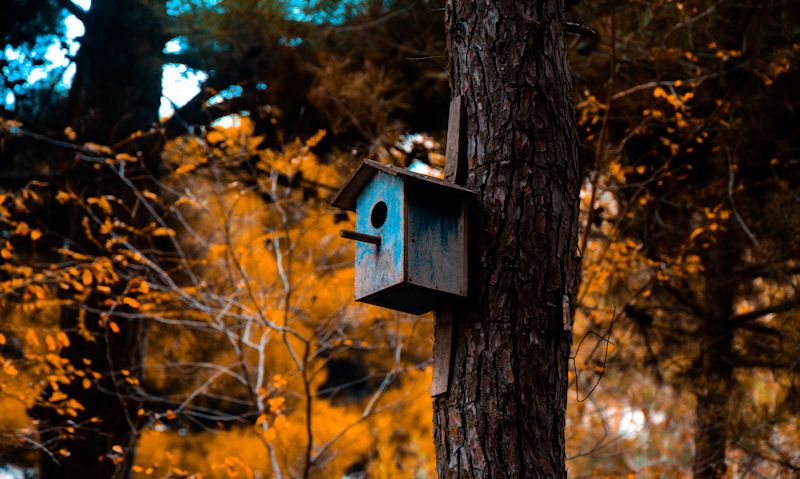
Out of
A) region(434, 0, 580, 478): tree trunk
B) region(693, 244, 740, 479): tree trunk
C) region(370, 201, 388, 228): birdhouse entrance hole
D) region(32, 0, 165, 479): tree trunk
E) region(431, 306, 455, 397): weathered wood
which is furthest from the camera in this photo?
region(32, 0, 165, 479): tree trunk

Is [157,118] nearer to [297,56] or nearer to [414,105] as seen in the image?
[297,56]

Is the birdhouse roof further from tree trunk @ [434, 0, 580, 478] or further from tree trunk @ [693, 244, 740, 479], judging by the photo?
tree trunk @ [693, 244, 740, 479]

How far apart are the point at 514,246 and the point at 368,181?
0.63 metres

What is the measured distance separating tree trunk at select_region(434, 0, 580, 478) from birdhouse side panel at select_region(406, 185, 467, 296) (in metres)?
0.05

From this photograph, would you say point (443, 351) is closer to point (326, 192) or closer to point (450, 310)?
point (450, 310)

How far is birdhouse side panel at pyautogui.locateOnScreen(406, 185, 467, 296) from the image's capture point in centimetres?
233

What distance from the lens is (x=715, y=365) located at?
5.16m

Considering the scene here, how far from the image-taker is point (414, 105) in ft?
19.1

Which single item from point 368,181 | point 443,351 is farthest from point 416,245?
point 368,181

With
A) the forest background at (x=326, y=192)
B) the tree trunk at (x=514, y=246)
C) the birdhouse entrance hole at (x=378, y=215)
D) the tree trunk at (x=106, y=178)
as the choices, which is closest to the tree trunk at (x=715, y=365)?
the forest background at (x=326, y=192)

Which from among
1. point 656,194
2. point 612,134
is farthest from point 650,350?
point 612,134

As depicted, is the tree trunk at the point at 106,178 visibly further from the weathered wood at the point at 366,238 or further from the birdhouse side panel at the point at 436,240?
the birdhouse side panel at the point at 436,240

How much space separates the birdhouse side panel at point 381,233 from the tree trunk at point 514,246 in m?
0.22

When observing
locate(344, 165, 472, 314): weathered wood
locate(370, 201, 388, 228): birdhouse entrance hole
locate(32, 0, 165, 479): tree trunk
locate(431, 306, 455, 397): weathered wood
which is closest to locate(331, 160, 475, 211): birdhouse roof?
locate(344, 165, 472, 314): weathered wood
